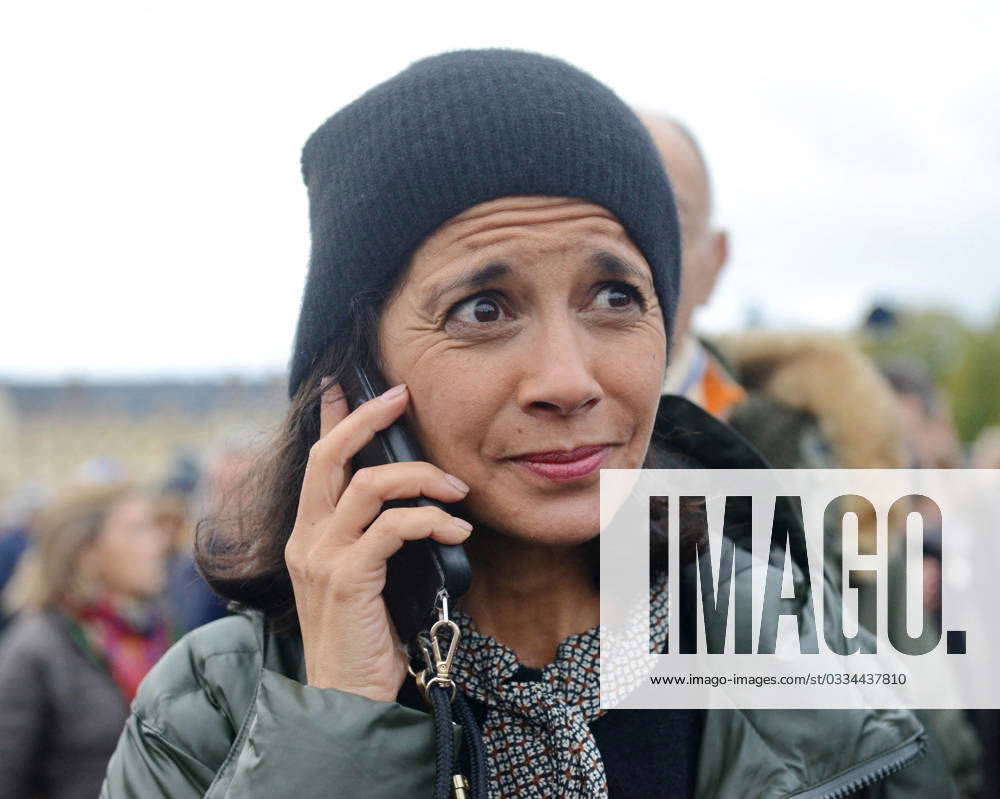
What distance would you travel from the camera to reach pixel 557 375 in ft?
5.48

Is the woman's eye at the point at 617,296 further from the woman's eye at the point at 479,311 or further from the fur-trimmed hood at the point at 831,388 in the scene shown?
the fur-trimmed hood at the point at 831,388

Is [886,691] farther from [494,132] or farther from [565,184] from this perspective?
[494,132]

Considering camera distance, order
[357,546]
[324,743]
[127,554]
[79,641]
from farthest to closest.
A: [127,554] → [79,641] → [357,546] → [324,743]

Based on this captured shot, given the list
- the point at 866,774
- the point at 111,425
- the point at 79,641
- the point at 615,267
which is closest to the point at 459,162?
the point at 615,267

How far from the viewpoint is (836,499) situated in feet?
11.2

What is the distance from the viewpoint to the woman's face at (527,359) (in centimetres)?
171

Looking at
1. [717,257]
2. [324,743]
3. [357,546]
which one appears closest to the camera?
[324,743]

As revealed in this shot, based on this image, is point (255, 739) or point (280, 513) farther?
point (280, 513)

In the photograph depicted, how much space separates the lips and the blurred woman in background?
2893 millimetres

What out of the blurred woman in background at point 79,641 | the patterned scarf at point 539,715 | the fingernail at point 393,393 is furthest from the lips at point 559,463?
the blurred woman in background at point 79,641

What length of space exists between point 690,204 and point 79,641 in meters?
3.09

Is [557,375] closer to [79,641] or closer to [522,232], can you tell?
[522,232]

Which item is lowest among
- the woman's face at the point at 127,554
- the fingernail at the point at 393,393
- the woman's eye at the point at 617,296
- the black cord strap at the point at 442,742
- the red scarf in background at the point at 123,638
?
the red scarf in background at the point at 123,638

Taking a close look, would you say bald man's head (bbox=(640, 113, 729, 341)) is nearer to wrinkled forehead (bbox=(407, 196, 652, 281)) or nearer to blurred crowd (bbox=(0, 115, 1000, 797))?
blurred crowd (bbox=(0, 115, 1000, 797))
